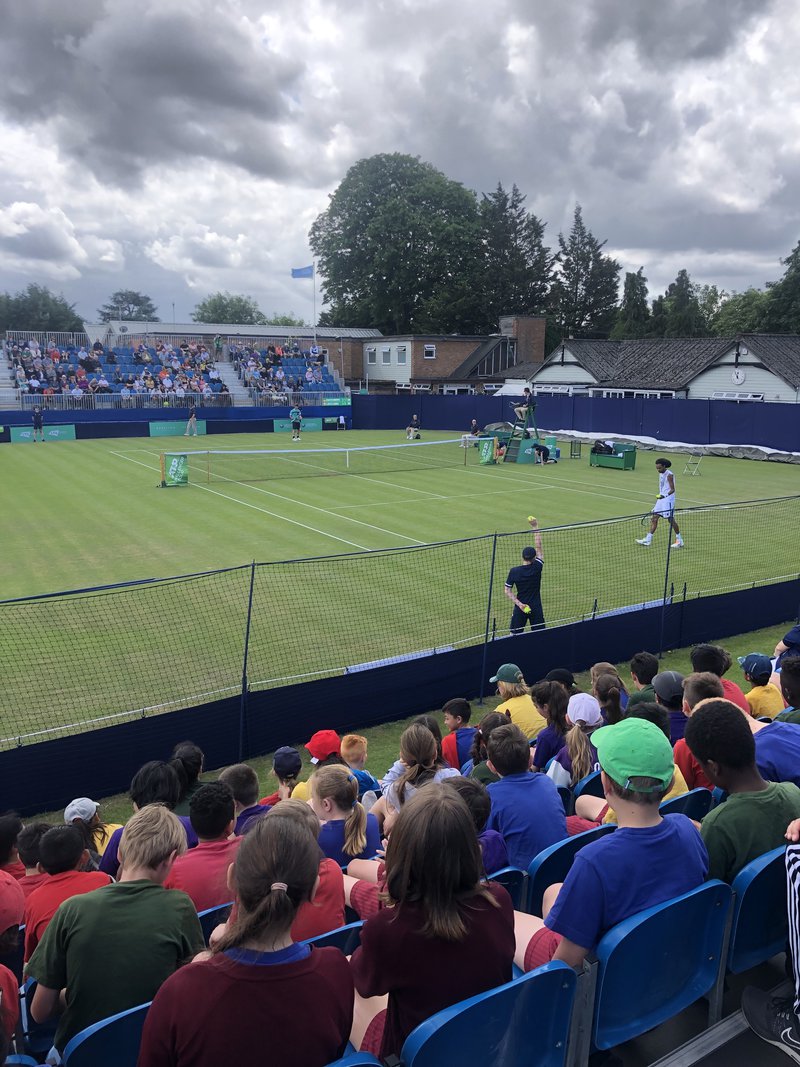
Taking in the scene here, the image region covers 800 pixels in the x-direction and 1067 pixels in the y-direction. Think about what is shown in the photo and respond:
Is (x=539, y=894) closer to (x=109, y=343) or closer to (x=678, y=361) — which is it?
(x=678, y=361)

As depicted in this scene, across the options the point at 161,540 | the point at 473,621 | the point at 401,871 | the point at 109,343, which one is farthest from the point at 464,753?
the point at 109,343

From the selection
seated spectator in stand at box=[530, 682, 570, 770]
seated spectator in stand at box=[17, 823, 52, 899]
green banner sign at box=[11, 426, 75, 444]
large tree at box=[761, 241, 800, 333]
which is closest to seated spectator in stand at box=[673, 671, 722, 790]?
seated spectator in stand at box=[530, 682, 570, 770]

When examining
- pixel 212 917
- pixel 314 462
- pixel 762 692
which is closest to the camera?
pixel 212 917

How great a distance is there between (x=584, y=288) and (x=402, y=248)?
83.5 feet

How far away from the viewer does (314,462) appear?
34531 mm

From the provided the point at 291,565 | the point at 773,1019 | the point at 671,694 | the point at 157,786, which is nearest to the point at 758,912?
the point at 773,1019

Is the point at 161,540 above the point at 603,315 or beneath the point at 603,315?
beneath

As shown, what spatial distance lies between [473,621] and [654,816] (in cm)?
975

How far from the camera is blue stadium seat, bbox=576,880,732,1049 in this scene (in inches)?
128

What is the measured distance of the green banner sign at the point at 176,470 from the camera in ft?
88.2

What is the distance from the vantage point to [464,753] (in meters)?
7.08

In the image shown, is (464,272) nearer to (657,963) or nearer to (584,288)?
(584,288)

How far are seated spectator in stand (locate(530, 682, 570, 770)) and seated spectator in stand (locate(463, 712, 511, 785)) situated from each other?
500 mm

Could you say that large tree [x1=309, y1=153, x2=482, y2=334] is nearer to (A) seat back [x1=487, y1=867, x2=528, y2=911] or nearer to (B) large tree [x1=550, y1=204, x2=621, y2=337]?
(B) large tree [x1=550, y1=204, x2=621, y2=337]
